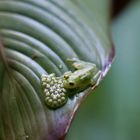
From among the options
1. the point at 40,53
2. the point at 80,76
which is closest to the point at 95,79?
the point at 80,76

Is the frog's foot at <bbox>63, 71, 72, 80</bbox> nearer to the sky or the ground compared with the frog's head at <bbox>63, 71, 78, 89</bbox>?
nearer to the sky

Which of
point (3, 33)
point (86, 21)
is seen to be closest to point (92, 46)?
point (86, 21)

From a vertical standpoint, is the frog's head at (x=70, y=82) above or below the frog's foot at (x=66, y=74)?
below

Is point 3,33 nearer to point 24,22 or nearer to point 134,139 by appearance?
point 24,22

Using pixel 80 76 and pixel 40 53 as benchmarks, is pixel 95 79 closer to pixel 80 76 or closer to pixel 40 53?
A: pixel 80 76
